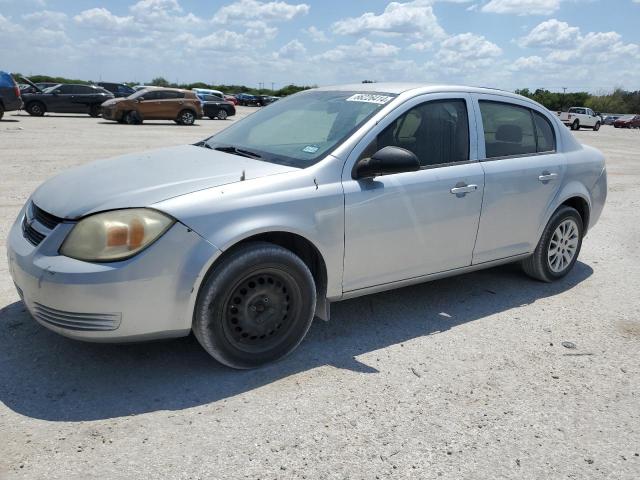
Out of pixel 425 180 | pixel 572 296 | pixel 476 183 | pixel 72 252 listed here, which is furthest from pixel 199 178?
pixel 572 296

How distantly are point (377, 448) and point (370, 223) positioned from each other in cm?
144

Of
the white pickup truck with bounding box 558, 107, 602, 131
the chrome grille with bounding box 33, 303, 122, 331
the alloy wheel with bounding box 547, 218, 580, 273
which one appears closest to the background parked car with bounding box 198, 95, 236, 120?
the white pickup truck with bounding box 558, 107, 602, 131

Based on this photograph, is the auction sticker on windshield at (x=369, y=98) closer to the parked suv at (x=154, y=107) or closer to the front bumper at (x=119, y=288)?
the front bumper at (x=119, y=288)

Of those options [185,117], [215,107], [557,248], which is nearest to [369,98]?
[557,248]

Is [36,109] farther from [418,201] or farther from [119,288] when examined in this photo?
[119,288]

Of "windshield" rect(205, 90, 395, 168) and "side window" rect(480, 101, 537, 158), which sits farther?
"side window" rect(480, 101, 537, 158)

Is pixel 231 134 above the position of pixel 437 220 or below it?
above

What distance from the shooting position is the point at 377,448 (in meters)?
2.79

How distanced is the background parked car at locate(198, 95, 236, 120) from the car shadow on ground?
2773 centimetres

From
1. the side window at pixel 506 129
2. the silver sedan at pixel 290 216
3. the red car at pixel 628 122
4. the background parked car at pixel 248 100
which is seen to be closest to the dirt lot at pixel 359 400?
the silver sedan at pixel 290 216

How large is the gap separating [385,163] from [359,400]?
141cm

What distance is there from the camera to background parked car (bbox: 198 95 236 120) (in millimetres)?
30875

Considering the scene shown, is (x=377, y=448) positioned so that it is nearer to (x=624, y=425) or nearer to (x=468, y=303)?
(x=624, y=425)

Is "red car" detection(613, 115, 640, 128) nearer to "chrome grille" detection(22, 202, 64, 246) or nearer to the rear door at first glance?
the rear door
